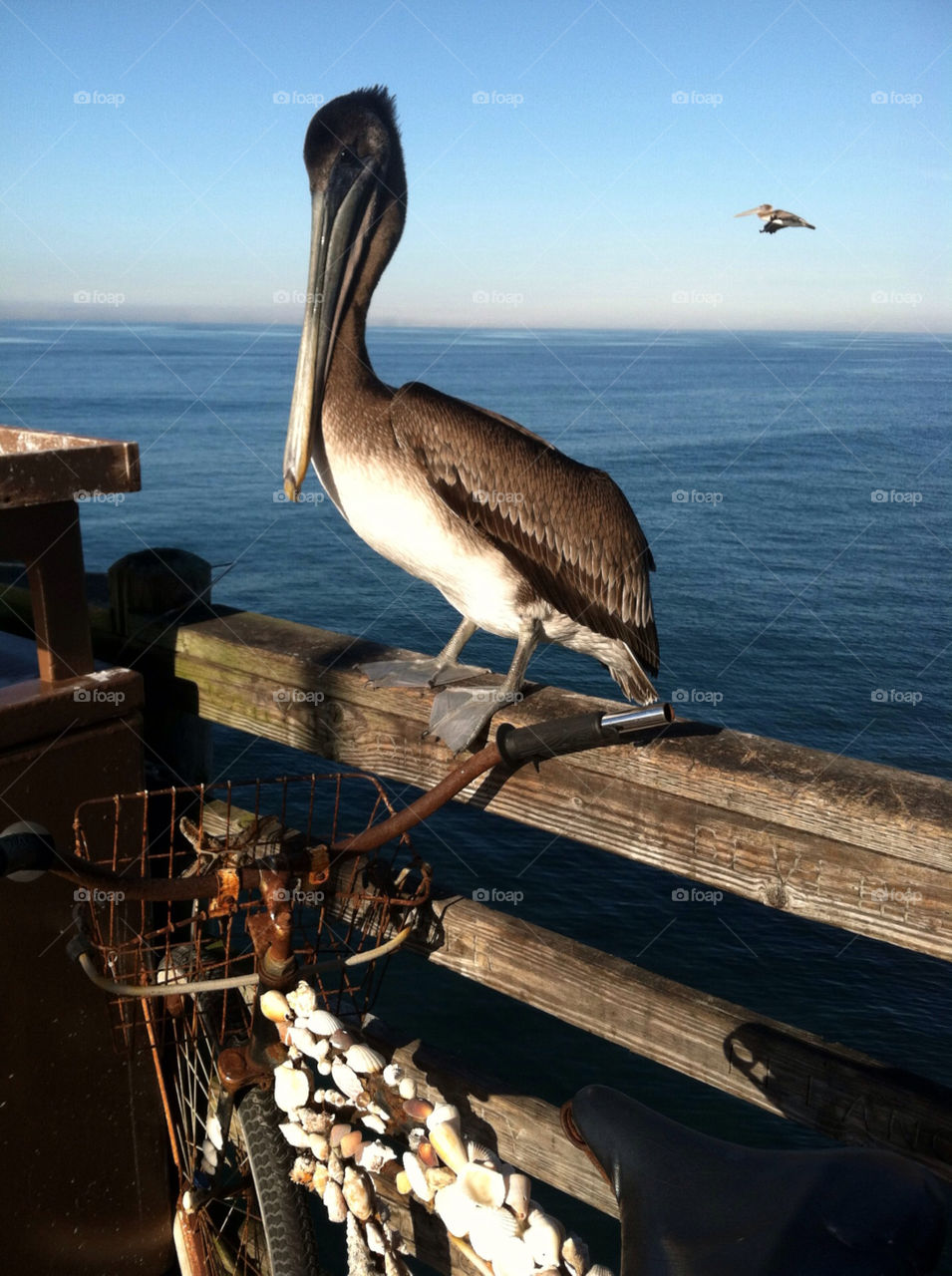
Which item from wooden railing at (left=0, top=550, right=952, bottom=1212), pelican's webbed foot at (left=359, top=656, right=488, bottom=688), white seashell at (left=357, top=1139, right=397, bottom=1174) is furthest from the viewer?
pelican's webbed foot at (left=359, top=656, right=488, bottom=688)

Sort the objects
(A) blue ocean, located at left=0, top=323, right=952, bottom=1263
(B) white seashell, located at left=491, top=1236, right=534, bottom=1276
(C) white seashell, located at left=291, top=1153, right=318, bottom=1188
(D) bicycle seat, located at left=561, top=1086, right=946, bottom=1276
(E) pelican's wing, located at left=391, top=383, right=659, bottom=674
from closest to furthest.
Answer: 1. (D) bicycle seat, located at left=561, top=1086, right=946, bottom=1276
2. (B) white seashell, located at left=491, top=1236, right=534, bottom=1276
3. (C) white seashell, located at left=291, top=1153, right=318, bottom=1188
4. (E) pelican's wing, located at left=391, top=383, right=659, bottom=674
5. (A) blue ocean, located at left=0, top=323, right=952, bottom=1263

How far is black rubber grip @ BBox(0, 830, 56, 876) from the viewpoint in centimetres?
150

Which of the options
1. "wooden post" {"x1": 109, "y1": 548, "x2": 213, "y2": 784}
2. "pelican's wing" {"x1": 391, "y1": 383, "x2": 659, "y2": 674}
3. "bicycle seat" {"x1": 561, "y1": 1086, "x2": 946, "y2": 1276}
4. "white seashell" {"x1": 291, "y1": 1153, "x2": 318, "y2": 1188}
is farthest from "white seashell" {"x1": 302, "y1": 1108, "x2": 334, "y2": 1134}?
"pelican's wing" {"x1": 391, "y1": 383, "x2": 659, "y2": 674}

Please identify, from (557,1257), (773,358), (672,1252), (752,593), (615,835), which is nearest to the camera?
(672,1252)

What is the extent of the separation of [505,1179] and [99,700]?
1265 millimetres

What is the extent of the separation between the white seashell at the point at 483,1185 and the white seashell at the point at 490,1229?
0.8 inches

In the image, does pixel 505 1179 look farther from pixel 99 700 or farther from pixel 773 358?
pixel 773 358

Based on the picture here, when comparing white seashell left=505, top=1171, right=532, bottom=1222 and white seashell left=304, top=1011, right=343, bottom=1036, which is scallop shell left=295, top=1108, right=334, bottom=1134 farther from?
white seashell left=505, top=1171, right=532, bottom=1222

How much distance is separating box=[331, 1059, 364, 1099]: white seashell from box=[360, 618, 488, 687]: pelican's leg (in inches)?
35.2

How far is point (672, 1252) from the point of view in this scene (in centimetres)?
114

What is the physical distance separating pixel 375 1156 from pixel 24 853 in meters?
0.81

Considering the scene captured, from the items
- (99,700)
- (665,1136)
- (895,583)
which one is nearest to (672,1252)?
(665,1136)

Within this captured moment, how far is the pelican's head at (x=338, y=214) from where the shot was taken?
2.82 meters

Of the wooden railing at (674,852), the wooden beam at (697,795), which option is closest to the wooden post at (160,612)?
the wooden railing at (674,852)
